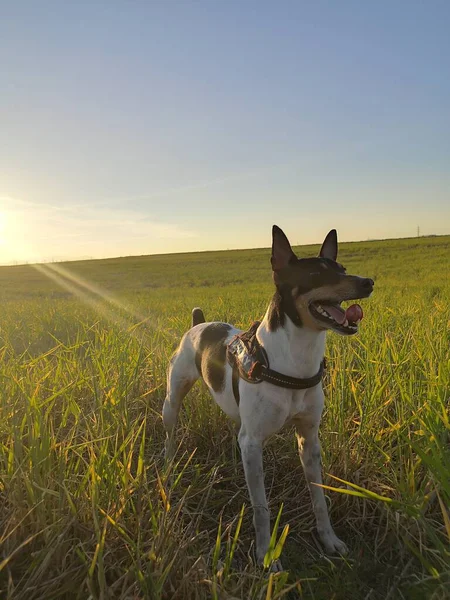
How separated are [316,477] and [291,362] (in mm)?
823

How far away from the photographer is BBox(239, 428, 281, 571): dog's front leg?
2.39 meters

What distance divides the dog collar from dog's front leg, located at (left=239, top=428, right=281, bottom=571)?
0.33m

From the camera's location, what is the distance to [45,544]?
1912mm

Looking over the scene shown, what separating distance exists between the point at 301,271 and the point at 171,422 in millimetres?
1854

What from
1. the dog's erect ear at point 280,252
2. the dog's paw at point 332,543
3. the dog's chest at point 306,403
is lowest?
the dog's paw at point 332,543

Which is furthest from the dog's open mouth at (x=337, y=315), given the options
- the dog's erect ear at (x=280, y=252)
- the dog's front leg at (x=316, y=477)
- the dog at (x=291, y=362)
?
the dog's front leg at (x=316, y=477)

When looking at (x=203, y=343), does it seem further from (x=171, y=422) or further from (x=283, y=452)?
(x=283, y=452)

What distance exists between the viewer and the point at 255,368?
2465 millimetres

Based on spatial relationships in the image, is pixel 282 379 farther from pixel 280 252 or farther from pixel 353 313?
pixel 280 252

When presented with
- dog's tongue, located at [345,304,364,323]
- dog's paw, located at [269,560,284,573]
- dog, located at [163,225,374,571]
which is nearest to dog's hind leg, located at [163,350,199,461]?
dog, located at [163,225,374,571]

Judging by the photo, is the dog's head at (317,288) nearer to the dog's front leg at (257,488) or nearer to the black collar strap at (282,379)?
the black collar strap at (282,379)

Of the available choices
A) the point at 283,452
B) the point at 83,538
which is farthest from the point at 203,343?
the point at 83,538

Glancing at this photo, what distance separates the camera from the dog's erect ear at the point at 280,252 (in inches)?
98.7

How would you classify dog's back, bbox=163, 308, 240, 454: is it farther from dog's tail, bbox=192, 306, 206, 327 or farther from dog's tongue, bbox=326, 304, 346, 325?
dog's tongue, bbox=326, 304, 346, 325
